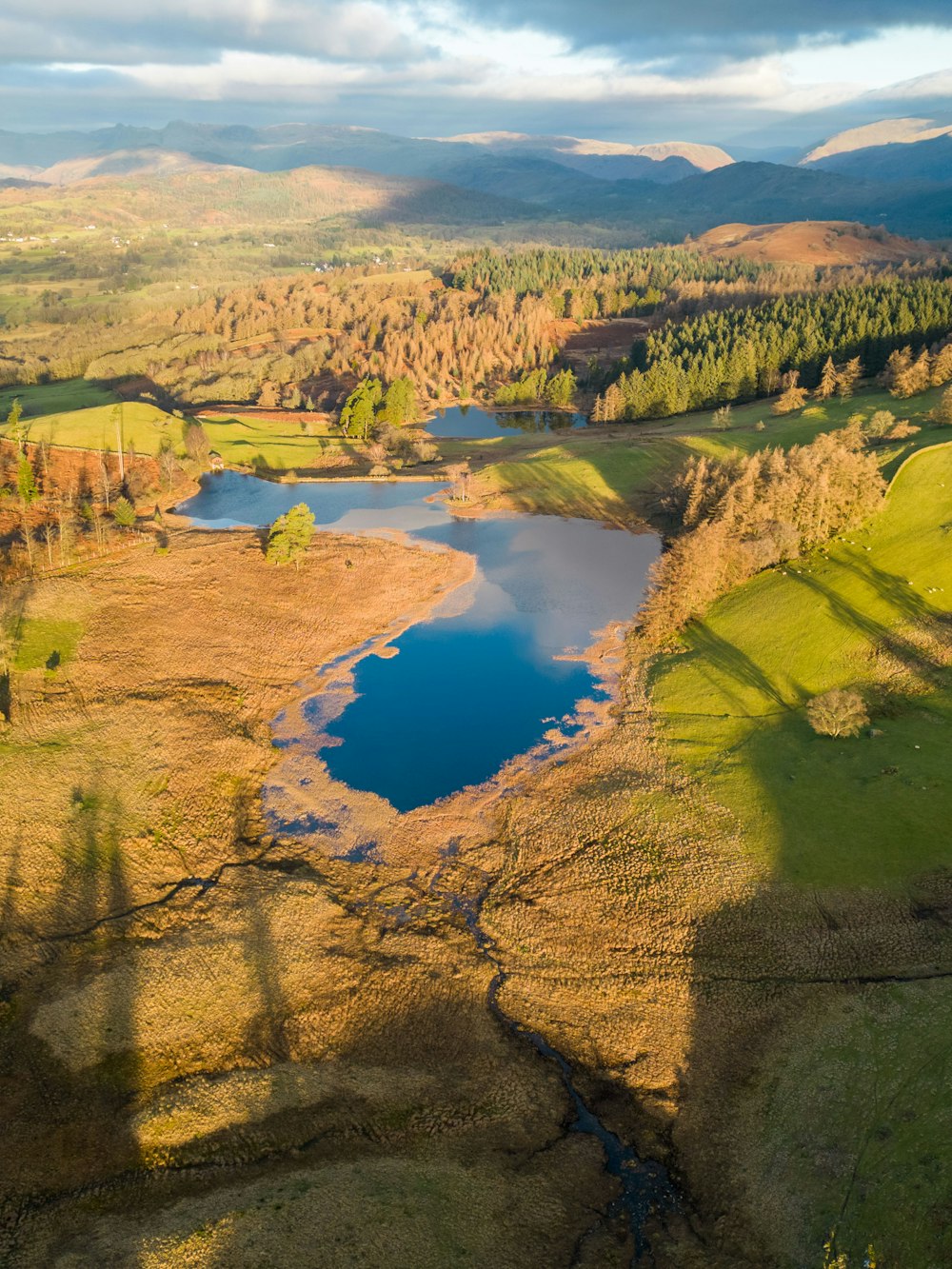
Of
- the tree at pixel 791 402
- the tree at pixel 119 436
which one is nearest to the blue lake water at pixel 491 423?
the tree at pixel 791 402

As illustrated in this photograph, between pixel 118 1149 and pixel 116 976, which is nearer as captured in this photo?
pixel 118 1149

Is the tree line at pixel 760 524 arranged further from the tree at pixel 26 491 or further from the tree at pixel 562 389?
the tree at pixel 562 389

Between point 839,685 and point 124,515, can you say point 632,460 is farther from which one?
point 124,515

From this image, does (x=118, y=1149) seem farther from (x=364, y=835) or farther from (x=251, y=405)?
(x=251, y=405)

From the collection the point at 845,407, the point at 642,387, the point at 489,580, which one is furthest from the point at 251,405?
the point at 845,407

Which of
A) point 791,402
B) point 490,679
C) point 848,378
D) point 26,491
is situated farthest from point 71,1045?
point 848,378

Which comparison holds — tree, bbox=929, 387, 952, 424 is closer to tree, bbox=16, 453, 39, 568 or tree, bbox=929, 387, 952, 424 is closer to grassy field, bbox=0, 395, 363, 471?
grassy field, bbox=0, 395, 363, 471

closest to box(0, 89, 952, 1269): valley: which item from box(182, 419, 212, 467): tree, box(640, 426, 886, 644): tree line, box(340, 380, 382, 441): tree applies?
box(640, 426, 886, 644): tree line
